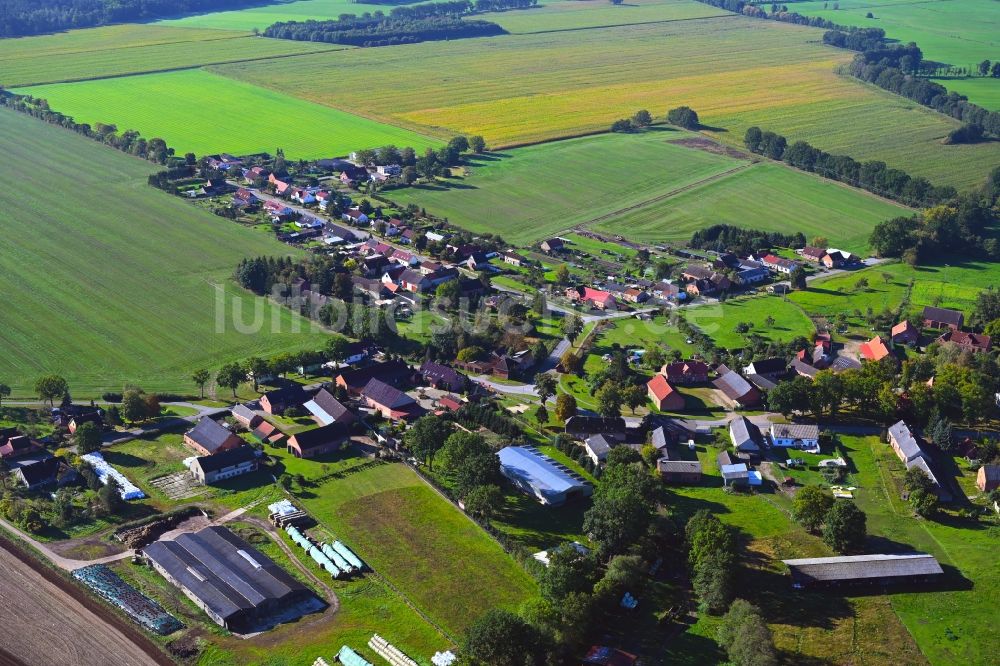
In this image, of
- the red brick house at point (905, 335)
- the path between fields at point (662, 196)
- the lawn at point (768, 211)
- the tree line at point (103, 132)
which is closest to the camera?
the red brick house at point (905, 335)

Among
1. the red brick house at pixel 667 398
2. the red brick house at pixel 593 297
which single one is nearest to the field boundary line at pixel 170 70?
the red brick house at pixel 593 297

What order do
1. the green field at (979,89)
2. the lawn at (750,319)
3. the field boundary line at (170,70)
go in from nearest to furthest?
1. the lawn at (750,319)
2. the field boundary line at (170,70)
3. the green field at (979,89)

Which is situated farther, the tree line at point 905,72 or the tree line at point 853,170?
the tree line at point 905,72

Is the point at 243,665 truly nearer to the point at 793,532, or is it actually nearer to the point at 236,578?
the point at 236,578

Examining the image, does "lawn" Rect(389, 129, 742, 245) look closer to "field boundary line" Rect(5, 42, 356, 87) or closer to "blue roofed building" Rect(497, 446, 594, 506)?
"blue roofed building" Rect(497, 446, 594, 506)

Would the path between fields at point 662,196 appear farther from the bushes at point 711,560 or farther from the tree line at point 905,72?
the bushes at point 711,560

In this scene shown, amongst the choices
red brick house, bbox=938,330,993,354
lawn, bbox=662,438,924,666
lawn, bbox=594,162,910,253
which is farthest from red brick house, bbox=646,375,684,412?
lawn, bbox=594,162,910,253
